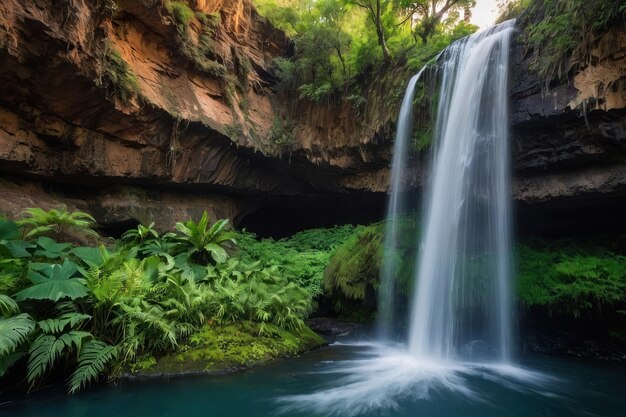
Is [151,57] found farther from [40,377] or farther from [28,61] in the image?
[40,377]

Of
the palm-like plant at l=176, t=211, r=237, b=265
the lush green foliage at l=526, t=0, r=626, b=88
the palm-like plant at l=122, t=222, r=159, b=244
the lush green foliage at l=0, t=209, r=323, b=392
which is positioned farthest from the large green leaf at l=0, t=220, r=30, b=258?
the lush green foliage at l=526, t=0, r=626, b=88

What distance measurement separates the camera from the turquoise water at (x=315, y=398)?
4.29 meters

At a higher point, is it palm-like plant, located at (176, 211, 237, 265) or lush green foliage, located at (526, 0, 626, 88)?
lush green foliage, located at (526, 0, 626, 88)

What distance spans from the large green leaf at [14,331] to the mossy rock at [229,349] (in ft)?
5.01

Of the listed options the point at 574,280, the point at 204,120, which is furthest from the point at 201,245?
the point at 574,280

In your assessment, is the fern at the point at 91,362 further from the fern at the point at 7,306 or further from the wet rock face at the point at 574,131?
the wet rock face at the point at 574,131

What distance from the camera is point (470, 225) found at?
8.30 metres

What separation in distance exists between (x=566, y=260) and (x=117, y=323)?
826 centimetres

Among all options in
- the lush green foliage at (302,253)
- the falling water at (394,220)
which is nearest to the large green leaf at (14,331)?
the lush green foliage at (302,253)

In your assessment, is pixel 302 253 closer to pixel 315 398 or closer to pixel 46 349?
pixel 315 398

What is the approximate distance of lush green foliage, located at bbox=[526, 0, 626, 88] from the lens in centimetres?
644

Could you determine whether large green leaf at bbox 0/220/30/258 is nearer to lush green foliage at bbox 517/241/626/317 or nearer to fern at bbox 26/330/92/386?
fern at bbox 26/330/92/386

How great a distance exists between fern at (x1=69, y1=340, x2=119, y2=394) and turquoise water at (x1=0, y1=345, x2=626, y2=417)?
0.17 metres

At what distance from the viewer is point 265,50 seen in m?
13.4
